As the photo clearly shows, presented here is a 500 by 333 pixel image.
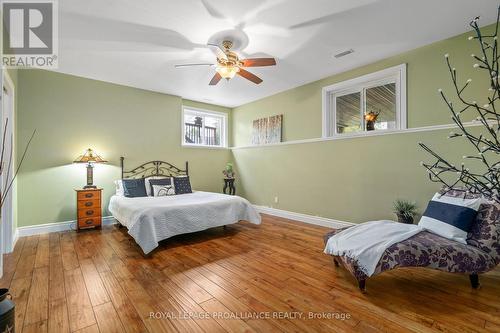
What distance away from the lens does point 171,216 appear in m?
3.35

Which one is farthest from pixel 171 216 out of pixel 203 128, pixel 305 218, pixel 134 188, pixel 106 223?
pixel 203 128

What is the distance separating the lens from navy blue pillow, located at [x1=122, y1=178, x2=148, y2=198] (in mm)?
4309

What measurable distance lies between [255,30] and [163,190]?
3.23 metres

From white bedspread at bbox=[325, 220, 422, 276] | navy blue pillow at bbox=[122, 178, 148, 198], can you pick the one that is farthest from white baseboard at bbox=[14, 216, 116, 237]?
white bedspread at bbox=[325, 220, 422, 276]

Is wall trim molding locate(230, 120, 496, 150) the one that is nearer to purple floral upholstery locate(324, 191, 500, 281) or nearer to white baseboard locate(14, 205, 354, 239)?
purple floral upholstery locate(324, 191, 500, 281)

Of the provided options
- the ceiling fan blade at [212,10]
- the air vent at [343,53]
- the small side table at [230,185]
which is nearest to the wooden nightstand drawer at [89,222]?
the small side table at [230,185]

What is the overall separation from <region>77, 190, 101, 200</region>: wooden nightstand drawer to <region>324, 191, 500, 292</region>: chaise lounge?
412 centimetres

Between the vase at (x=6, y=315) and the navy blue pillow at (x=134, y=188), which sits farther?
the navy blue pillow at (x=134, y=188)

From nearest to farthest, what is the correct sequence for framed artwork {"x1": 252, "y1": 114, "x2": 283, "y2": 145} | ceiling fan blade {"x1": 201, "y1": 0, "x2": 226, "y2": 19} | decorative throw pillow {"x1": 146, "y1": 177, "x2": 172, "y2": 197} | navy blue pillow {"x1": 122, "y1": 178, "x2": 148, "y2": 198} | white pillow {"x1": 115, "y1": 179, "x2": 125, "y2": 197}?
1. ceiling fan blade {"x1": 201, "y1": 0, "x2": 226, "y2": 19}
2. navy blue pillow {"x1": 122, "y1": 178, "x2": 148, "y2": 198}
3. white pillow {"x1": 115, "y1": 179, "x2": 125, "y2": 197}
4. decorative throw pillow {"x1": 146, "y1": 177, "x2": 172, "y2": 197}
5. framed artwork {"x1": 252, "y1": 114, "x2": 283, "y2": 145}

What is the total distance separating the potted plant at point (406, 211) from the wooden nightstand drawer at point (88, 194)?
16.0 feet

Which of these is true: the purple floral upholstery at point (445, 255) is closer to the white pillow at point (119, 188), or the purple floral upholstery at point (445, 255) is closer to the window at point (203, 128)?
the white pillow at point (119, 188)

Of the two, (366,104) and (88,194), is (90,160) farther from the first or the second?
(366,104)

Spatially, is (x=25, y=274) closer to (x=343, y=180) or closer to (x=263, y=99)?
(x=343, y=180)

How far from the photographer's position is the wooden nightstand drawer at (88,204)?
4.03 m
